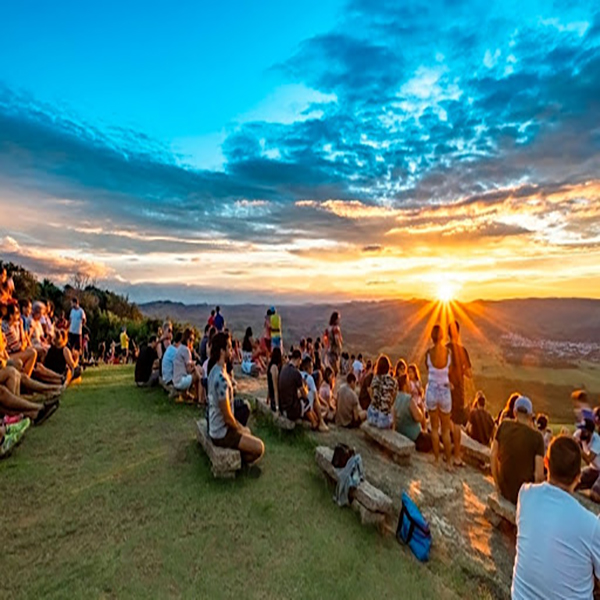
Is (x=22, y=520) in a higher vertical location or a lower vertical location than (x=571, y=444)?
lower

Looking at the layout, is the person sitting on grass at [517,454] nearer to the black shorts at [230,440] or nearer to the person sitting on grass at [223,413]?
the person sitting on grass at [223,413]

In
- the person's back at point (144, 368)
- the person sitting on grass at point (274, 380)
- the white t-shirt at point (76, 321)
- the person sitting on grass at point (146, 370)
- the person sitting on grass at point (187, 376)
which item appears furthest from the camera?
the white t-shirt at point (76, 321)

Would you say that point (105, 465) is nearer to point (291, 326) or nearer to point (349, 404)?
point (349, 404)

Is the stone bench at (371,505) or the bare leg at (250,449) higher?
the bare leg at (250,449)

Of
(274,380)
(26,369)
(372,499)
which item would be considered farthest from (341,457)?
(26,369)

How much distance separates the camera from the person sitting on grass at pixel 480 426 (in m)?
8.99

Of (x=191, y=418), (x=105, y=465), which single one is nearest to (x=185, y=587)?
(x=105, y=465)

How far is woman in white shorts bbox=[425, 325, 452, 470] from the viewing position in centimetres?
696

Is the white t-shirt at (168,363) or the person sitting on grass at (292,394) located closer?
the person sitting on grass at (292,394)

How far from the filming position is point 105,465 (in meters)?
5.81

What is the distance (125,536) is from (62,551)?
1.81ft

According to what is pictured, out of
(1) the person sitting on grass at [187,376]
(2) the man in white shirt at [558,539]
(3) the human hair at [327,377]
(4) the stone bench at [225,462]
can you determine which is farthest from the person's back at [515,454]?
(1) the person sitting on grass at [187,376]

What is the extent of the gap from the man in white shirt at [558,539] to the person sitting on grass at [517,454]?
2.16 m

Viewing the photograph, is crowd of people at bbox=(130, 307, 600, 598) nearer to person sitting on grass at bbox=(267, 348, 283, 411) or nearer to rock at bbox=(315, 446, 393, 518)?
person sitting on grass at bbox=(267, 348, 283, 411)
